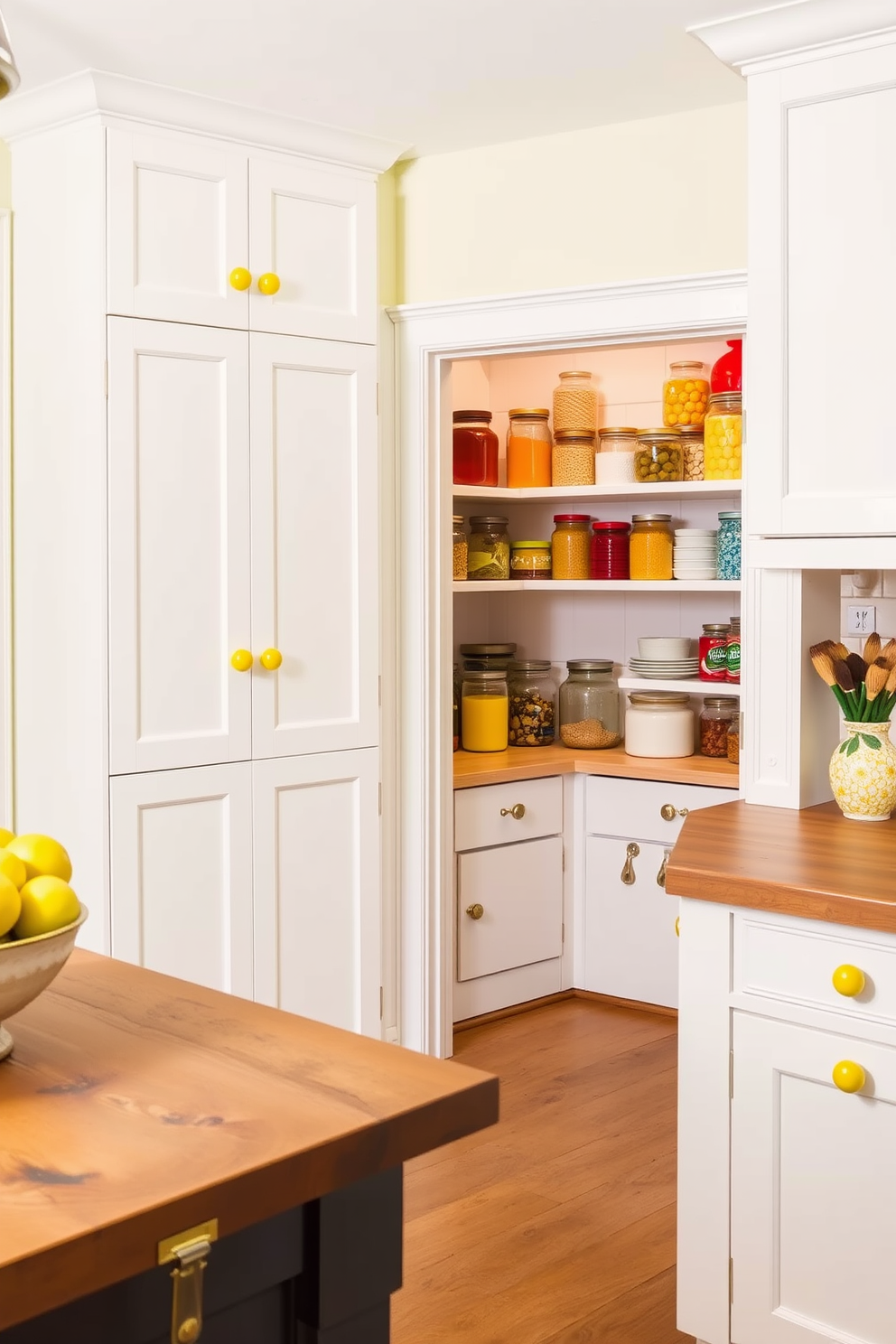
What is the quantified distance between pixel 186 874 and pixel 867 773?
5.13 feet

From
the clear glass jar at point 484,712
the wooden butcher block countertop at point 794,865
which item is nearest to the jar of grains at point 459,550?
the clear glass jar at point 484,712

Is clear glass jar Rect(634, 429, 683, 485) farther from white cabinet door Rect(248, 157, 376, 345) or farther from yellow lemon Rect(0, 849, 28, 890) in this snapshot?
yellow lemon Rect(0, 849, 28, 890)

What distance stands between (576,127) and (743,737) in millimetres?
1564

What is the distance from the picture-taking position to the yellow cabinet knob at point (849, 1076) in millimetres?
2029

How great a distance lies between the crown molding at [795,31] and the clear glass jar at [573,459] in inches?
71.9

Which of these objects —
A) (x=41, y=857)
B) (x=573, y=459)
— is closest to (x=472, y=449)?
(x=573, y=459)

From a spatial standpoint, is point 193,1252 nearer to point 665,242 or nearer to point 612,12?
point 612,12

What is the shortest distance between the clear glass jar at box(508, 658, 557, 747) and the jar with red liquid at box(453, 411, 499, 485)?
65 centimetres

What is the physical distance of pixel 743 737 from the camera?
2834mm

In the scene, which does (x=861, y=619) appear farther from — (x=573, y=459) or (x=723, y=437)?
(x=573, y=459)

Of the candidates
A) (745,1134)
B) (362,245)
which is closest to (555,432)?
(362,245)

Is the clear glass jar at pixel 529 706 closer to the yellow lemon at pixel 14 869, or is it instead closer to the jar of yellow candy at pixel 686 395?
the jar of yellow candy at pixel 686 395

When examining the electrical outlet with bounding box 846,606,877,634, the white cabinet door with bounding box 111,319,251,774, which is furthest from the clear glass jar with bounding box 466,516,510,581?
the electrical outlet with bounding box 846,606,877,634

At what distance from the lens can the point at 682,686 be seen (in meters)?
4.16
